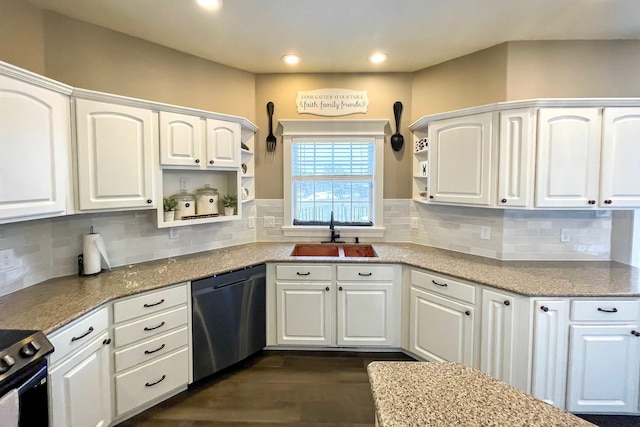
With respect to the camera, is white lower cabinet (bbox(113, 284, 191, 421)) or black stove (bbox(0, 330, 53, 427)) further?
white lower cabinet (bbox(113, 284, 191, 421))

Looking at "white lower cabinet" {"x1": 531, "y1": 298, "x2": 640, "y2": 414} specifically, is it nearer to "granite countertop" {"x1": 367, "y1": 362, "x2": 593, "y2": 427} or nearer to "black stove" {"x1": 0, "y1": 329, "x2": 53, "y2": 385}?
"granite countertop" {"x1": 367, "y1": 362, "x2": 593, "y2": 427}

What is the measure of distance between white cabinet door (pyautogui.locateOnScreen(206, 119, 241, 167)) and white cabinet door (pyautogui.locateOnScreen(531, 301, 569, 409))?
Answer: 8.36 feet

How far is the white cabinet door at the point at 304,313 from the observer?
272 cm

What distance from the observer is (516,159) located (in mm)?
2322

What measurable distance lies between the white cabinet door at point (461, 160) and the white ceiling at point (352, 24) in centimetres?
66

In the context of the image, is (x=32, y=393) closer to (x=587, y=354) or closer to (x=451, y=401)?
(x=451, y=401)

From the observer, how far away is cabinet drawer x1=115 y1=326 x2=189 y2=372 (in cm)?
192

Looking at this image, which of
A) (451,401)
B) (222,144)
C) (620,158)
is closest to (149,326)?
(222,144)

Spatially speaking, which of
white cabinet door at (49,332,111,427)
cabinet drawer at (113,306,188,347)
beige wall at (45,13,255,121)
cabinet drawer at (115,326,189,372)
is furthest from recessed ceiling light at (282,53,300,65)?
white cabinet door at (49,332,111,427)

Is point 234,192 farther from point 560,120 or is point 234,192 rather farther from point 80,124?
point 560,120

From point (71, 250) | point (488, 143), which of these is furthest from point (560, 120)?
point (71, 250)

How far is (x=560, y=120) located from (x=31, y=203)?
3.40m

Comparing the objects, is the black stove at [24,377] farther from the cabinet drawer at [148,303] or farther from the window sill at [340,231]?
the window sill at [340,231]

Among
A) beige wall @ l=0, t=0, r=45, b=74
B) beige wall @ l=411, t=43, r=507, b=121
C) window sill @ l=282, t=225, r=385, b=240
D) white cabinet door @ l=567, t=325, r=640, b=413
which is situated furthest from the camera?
window sill @ l=282, t=225, r=385, b=240
